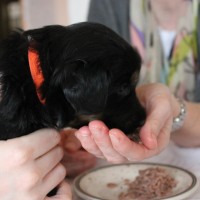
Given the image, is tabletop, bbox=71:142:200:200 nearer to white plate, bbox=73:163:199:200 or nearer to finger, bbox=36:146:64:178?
white plate, bbox=73:163:199:200

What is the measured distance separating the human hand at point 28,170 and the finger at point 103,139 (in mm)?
158

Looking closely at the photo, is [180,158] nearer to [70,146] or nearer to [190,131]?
[190,131]

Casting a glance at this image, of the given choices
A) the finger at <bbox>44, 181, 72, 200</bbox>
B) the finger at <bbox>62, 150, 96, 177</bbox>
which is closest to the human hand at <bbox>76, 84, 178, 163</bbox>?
the finger at <bbox>44, 181, 72, 200</bbox>

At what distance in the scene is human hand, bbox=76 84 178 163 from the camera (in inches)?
31.3

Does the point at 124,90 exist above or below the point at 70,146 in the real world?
above

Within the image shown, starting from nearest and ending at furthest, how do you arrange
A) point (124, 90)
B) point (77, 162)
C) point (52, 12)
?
point (124, 90) → point (77, 162) → point (52, 12)

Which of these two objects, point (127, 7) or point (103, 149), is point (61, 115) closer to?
point (103, 149)

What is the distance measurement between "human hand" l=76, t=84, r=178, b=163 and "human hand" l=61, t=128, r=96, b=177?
23cm

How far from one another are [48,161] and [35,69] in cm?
24

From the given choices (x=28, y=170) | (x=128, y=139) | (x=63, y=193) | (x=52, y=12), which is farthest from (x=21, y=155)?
(x=52, y=12)

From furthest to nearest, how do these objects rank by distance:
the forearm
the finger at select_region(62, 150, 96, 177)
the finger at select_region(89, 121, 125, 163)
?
the forearm < the finger at select_region(62, 150, 96, 177) < the finger at select_region(89, 121, 125, 163)

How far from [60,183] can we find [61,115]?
0.59 feet

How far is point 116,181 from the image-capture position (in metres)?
1.02

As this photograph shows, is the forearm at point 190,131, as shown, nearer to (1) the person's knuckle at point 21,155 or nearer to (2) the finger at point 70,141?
(2) the finger at point 70,141
